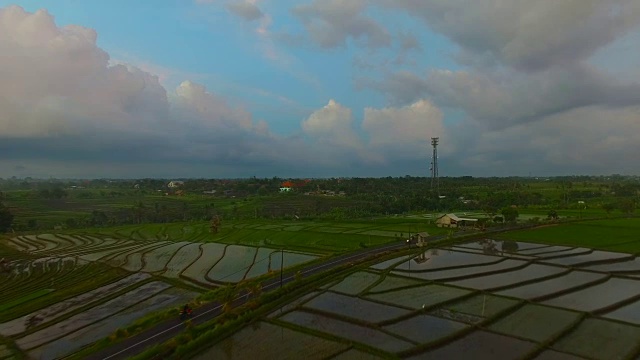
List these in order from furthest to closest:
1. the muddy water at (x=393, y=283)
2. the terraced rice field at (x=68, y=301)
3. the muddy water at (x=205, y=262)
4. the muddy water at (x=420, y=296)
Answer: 1. the muddy water at (x=205, y=262)
2. the muddy water at (x=393, y=283)
3. the muddy water at (x=420, y=296)
4. the terraced rice field at (x=68, y=301)

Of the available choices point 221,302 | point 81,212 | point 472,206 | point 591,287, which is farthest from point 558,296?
point 81,212

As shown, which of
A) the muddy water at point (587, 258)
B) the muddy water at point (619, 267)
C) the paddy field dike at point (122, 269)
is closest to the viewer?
the paddy field dike at point (122, 269)

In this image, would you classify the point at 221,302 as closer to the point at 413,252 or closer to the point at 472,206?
the point at 413,252

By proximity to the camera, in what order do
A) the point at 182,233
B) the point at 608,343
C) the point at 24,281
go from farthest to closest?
the point at 182,233 < the point at 24,281 < the point at 608,343

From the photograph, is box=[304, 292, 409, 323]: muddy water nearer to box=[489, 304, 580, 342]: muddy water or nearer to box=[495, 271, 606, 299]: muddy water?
box=[489, 304, 580, 342]: muddy water

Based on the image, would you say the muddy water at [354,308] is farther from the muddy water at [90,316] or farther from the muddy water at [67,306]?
the muddy water at [67,306]

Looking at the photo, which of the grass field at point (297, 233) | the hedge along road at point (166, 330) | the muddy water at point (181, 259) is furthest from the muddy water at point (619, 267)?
the muddy water at point (181, 259)
